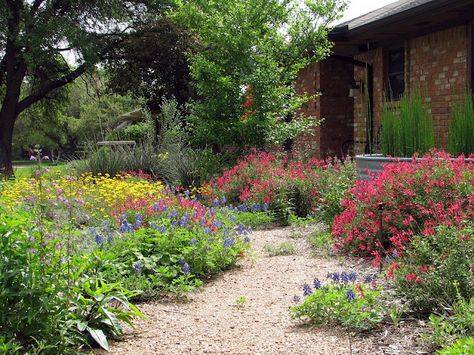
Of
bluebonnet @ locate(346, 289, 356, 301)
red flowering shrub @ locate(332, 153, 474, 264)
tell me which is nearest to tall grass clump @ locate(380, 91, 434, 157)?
red flowering shrub @ locate(332, 153, 474, 264)

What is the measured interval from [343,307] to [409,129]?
13.0ft

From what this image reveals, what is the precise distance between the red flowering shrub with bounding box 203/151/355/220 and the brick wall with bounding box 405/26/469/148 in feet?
9.20

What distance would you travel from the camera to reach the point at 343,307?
3441 millimetres

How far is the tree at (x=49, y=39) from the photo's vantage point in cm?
1681

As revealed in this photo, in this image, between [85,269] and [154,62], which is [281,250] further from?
[154,62]

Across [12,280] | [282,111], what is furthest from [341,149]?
[12,280]

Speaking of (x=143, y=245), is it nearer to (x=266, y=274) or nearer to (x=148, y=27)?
(x=266, y=274)

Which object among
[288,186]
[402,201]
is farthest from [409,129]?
[402,201]

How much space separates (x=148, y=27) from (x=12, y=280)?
17.5 metres

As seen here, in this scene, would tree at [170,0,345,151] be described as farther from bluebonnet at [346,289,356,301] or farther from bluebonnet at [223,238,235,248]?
bluebonnet at [346,289,356,301]

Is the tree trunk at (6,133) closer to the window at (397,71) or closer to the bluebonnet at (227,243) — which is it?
the window at (397,71)

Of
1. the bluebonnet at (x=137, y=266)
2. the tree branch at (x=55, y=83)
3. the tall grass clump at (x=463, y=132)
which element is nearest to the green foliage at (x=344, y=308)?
the bluebonnet at (x=137, y=266)

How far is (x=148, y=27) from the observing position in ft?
63.4

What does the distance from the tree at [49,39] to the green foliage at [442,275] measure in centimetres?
1480
